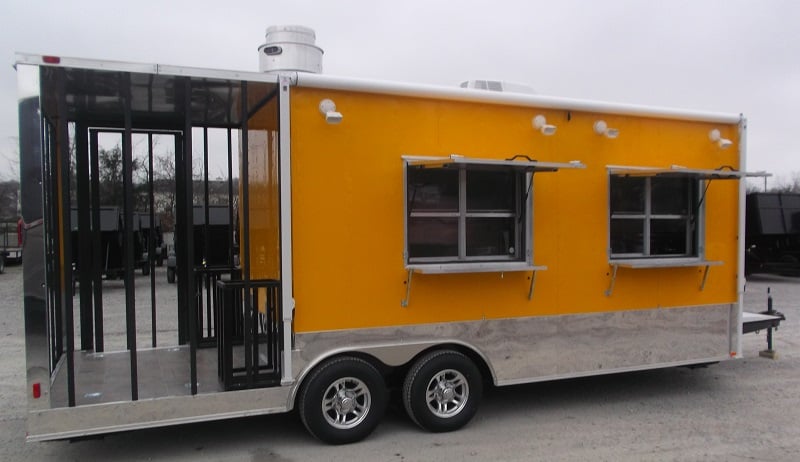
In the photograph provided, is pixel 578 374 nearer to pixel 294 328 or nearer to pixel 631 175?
pixel 631 175

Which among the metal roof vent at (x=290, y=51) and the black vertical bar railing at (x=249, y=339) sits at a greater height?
the metal roof vent at (x=290, y=51)

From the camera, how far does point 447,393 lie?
17.6 ft

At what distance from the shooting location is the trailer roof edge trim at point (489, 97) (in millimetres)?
4993

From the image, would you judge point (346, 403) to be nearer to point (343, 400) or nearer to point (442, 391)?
point (343, 400)

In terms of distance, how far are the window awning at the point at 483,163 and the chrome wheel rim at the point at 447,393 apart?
172 cm

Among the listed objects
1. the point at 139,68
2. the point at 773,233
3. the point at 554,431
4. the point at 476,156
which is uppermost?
the point at 139,68

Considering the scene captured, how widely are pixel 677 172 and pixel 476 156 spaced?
2017mm

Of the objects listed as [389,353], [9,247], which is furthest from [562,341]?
[9,247]

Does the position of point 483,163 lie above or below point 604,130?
below

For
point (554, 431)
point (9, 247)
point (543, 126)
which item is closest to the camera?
point (554, 431)

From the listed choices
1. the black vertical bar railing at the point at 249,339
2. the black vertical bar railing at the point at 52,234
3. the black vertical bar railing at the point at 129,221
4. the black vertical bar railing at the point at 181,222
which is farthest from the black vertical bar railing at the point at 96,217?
the black vertical bar railing at the point at 249,339

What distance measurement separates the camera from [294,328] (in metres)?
4.89

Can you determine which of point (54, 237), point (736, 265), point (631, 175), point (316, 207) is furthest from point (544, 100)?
point (54, 237)

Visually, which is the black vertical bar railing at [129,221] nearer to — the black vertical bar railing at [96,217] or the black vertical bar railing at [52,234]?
the black vertical bar railing at [52,234]
